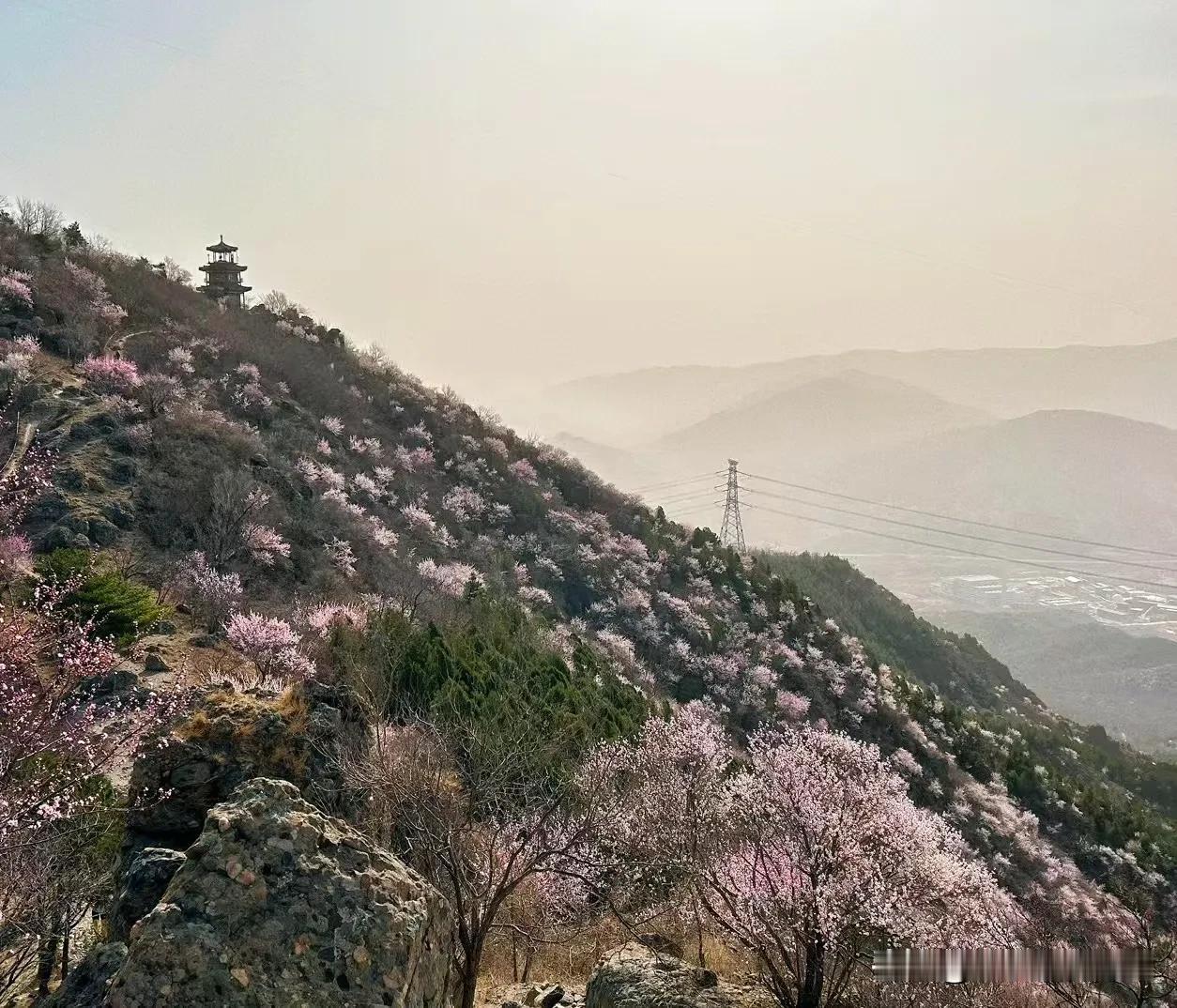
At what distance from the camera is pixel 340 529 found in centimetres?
2227

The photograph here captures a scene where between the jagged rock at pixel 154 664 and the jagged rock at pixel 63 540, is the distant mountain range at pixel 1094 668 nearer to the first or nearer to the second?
the jagged rock at pixel 154 664

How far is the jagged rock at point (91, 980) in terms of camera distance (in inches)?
160

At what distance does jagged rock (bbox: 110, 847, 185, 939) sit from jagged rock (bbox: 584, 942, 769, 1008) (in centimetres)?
402

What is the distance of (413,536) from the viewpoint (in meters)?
26.7

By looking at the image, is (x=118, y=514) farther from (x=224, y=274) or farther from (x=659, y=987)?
(x=224, y=274)

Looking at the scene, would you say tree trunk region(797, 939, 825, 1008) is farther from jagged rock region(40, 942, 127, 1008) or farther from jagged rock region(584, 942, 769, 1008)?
jagged rock region(40, 942, 127, 1008)

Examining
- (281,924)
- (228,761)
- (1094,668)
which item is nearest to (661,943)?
(228,761)

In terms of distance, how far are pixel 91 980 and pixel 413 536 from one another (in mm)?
22919

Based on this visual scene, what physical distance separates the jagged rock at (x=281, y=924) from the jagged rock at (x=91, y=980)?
78 centimetres

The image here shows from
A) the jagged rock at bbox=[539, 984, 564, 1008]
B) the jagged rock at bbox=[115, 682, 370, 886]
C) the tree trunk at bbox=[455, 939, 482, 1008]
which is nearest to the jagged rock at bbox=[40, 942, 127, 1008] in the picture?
the jagged rock at bbox=[115, 682, 370, 886]

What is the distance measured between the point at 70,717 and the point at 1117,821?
1568 inches

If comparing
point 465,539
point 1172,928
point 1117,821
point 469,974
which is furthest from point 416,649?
point 1117,821

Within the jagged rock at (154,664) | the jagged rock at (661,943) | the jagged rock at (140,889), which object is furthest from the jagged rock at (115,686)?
the jagged rock at (661,943)

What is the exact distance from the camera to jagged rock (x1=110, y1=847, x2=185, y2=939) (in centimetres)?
490
